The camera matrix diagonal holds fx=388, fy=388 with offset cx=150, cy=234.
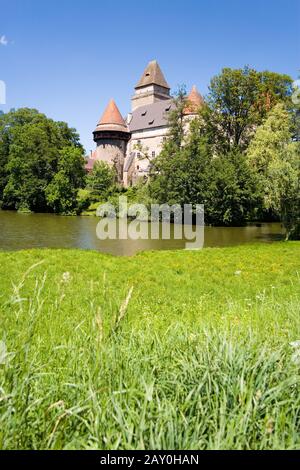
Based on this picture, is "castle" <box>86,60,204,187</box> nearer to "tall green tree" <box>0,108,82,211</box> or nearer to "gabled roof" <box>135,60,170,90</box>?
"gabled roof" <box>135,60,170,90</box>

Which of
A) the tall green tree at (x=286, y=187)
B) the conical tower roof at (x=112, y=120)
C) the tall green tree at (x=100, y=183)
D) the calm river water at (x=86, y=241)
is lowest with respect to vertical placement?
the calm river water at (x=86, y=241)

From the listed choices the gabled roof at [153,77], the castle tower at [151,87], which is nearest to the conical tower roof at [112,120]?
the castle tower at [151,87]

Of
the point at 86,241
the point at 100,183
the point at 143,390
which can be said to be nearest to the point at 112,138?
the point at 100,183

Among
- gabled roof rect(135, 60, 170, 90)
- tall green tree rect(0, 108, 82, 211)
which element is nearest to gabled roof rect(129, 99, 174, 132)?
gabled roof rect(135, 60, 170, 90)

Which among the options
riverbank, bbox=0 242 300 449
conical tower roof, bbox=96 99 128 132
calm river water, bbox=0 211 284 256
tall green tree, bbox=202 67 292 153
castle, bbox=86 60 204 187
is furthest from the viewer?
conical tower roof, bbox=96 99 128 132

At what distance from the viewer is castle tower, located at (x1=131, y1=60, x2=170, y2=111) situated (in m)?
71.1

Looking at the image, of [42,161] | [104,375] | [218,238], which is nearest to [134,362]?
[104,375]

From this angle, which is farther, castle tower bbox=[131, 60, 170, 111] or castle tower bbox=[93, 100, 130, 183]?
castle tower bbox=[131, 60, 170, 111]

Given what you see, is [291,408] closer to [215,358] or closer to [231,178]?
[215,358]

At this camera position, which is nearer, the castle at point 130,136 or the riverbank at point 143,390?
the riverbank at point 143,390

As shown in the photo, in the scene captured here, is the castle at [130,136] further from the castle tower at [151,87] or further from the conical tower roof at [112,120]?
the castle tower at [151,87]

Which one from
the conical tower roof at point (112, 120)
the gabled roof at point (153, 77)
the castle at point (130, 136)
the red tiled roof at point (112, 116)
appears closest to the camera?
the castle at point (130, 136)

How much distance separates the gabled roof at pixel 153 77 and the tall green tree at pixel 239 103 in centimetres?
3065

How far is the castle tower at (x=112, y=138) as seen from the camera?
66.1 m
